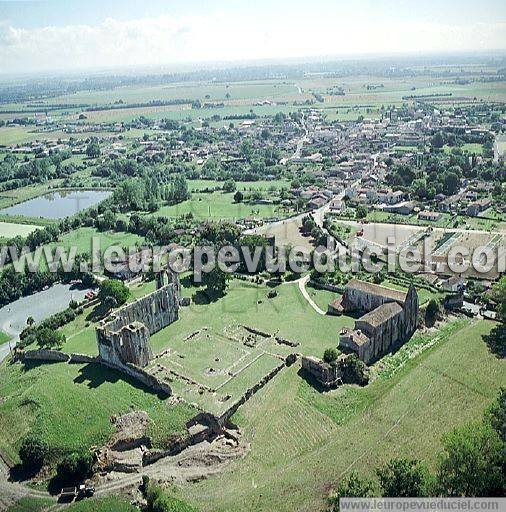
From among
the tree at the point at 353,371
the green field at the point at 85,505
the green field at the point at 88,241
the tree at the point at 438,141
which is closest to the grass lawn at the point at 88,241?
the green field at the point at 88,241

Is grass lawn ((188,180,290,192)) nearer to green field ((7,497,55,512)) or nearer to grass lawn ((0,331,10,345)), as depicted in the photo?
grass lawn ((0,331,10,345))

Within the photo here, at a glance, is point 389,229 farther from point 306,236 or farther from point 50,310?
point 50,310

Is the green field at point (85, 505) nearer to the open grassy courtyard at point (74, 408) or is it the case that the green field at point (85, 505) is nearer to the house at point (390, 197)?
the open grassy courtyard at point (74, 408)

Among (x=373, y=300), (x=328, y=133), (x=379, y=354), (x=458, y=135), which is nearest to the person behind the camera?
(x=379, y=354)

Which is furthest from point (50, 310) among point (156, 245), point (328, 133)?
point (328, 133)

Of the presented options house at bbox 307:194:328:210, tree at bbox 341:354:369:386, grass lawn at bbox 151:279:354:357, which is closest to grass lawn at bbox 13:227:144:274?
grass lawn at bbox 151:279:354:357

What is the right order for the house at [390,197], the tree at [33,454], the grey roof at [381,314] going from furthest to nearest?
the house at [390,197], the grey roof at [381,314], the tree at [33,454]
